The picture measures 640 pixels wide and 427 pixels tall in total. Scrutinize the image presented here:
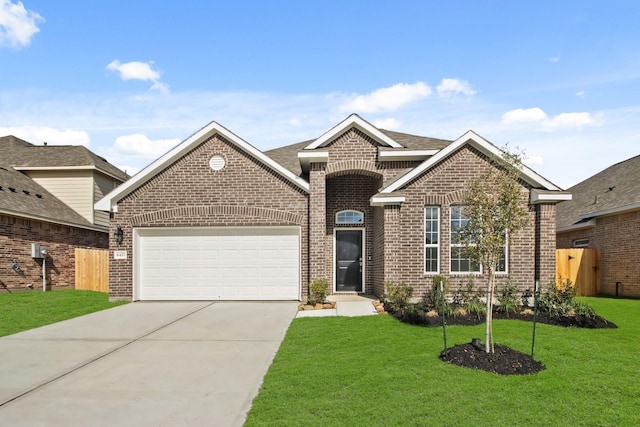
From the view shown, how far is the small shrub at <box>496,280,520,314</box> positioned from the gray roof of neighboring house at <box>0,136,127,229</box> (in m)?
15.8

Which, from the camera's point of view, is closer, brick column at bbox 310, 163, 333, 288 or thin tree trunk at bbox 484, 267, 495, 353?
thin tree trunk at bbox 484, 267, 495, 353

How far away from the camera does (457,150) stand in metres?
11.9

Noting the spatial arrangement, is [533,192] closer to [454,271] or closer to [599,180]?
[454,271]

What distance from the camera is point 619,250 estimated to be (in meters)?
14.9

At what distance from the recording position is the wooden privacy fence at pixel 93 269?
16438 millimetres

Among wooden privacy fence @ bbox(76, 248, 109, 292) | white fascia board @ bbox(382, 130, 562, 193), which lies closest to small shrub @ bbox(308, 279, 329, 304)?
white fascia board @ bbox(382, 130, 562, 193)

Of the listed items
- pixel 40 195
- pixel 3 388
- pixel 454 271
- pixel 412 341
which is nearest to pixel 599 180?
pixel 454 271

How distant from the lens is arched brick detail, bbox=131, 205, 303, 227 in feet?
43.1

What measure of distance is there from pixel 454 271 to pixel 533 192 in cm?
305

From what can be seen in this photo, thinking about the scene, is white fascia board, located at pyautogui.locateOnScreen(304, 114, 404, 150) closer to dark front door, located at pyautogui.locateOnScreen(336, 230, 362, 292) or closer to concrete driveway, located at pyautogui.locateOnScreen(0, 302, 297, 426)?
dark front door, located at pyautogui.locateOnScreen(336, 230, 362, 292)

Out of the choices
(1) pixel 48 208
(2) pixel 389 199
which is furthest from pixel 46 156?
(2) pixel 389 199

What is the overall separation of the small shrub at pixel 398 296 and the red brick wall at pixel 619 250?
28.0 ft

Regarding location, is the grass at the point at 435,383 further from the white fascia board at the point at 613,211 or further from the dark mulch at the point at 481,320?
the white fascia board at the point at 613,211

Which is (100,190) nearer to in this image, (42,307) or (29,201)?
(29,201)
